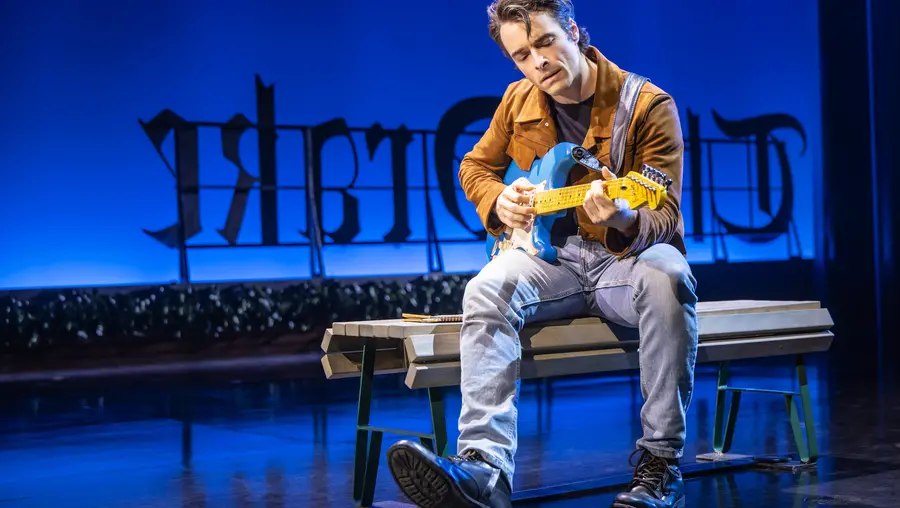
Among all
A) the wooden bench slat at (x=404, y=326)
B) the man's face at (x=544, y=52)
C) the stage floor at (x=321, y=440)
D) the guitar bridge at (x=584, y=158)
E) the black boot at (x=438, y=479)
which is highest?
the man's face at (x=544, y=52)

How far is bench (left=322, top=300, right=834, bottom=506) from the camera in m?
2.75

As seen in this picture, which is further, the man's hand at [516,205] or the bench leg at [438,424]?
the man's hand at [516,205]

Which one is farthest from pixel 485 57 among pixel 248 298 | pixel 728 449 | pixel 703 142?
pixel 728 449

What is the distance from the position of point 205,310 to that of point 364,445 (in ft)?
17.7

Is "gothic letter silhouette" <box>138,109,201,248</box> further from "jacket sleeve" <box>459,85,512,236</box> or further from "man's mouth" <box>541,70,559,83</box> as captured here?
"man's mouth" <box>541,70,559,83</box>

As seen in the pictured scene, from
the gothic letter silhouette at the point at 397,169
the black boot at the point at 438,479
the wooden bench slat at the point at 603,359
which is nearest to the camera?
the black boot at the point at 438,479

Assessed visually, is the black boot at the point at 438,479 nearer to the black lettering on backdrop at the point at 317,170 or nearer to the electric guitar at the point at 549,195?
the electric guitar at the point at 549,195

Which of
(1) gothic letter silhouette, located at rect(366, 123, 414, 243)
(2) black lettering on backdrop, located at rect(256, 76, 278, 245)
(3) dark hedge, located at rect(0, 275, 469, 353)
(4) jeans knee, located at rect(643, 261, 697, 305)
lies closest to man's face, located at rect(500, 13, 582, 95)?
(4) jeans knee, located at rect(643, 261, 697, 305)

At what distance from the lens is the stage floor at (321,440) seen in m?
3.18

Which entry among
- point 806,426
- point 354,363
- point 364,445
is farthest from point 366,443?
point 806,426

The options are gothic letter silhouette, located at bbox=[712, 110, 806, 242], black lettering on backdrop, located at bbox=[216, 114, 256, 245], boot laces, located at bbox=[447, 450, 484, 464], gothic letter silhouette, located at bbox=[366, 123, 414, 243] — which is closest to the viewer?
boot laces, located at bbox=[447, 450, 484, 464]

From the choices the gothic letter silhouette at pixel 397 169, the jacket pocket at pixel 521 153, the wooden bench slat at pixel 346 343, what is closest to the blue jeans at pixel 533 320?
the jacket pocket at pixel 521 153

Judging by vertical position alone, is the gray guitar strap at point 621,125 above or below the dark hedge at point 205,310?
above

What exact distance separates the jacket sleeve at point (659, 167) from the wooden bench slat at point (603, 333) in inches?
11.8
